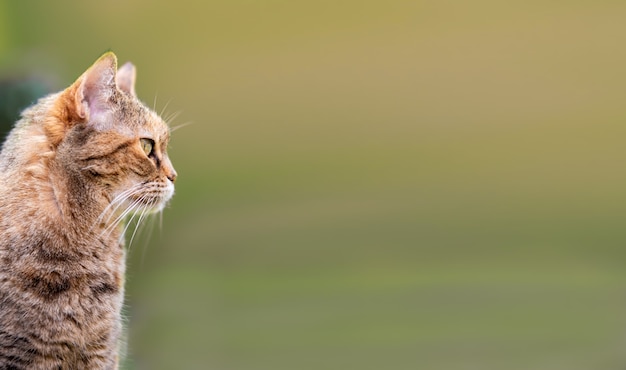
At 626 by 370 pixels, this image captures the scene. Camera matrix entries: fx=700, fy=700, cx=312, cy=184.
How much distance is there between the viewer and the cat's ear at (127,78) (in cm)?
145

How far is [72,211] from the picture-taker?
1312 mm

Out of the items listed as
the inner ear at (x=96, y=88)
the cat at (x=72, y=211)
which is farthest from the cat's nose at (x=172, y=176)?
the inner ear at (x=96, y=88)

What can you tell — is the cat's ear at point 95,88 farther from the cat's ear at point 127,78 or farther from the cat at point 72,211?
the cat's ear at point 127,78

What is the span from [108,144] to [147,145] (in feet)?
0.28

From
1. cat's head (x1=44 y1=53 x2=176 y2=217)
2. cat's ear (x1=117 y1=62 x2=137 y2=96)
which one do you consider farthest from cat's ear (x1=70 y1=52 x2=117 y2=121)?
cat's ear (x1=117 y1=62 x2=137 y2=96)

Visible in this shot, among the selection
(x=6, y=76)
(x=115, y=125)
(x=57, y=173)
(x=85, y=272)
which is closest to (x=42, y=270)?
(x=85, y=272)

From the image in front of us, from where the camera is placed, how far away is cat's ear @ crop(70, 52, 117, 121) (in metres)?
1.25

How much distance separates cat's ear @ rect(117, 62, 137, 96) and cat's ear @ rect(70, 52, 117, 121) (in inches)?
4.8

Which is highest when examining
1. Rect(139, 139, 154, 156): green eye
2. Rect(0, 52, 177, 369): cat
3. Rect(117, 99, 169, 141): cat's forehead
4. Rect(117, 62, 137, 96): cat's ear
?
Rect(117, 62, 137, 96): cat's ear

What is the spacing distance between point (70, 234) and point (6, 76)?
1068 millimetres

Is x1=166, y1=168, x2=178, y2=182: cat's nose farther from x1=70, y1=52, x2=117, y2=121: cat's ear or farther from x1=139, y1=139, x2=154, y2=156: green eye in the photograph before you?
x1=70, y1=52, x2=117, y2=121: cat's ear

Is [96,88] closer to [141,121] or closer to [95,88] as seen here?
[95,88]

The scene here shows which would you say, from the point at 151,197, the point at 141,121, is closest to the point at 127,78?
the point at 141,121

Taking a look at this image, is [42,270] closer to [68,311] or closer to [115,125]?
[68,311]
